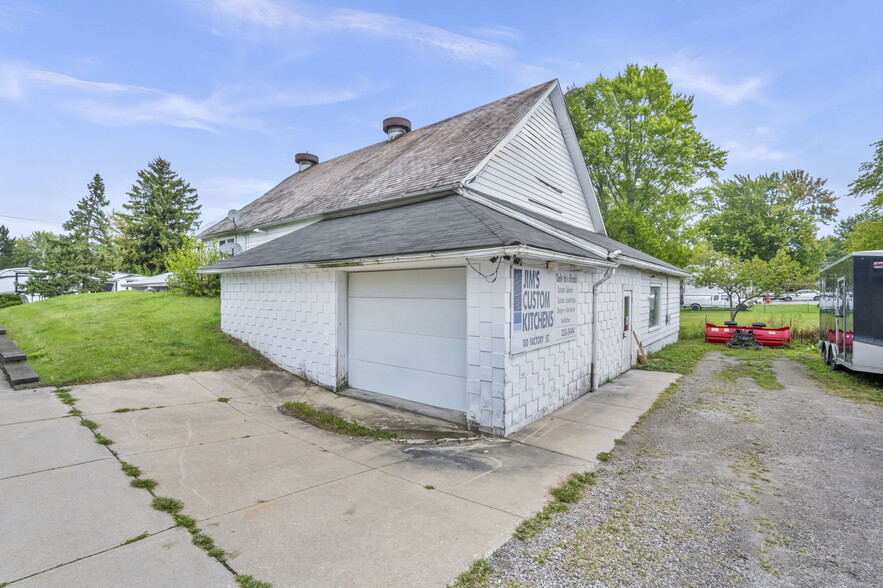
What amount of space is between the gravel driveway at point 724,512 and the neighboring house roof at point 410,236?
2879 mm

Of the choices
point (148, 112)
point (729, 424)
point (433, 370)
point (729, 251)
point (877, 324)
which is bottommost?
point (729, 424)

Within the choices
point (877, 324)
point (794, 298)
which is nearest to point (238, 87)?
point (877, 324)

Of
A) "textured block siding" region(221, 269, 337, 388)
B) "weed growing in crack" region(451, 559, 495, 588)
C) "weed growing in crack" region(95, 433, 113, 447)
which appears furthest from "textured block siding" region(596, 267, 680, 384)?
"weed growing in crack" region(95, 433, 113, 447)

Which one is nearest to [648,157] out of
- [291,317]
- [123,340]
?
[291,317]

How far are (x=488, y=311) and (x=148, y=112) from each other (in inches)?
662

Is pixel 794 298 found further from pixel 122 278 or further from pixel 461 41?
pixel 122 278

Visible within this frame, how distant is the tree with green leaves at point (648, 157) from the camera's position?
60.3 ft

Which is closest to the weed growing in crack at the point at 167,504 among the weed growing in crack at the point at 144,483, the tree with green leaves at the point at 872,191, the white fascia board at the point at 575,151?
the weed growing in crack at the point at 144,483

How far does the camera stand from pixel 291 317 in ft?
26.3

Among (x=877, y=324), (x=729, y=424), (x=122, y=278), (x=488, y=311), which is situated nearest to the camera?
(x=488, y=311)

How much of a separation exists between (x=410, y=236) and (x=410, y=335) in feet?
5.58

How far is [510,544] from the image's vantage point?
2.81 meters

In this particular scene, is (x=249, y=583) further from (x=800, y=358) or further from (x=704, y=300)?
(x=704, y=300)

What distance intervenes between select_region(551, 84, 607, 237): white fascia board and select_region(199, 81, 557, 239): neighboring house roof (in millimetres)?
687
